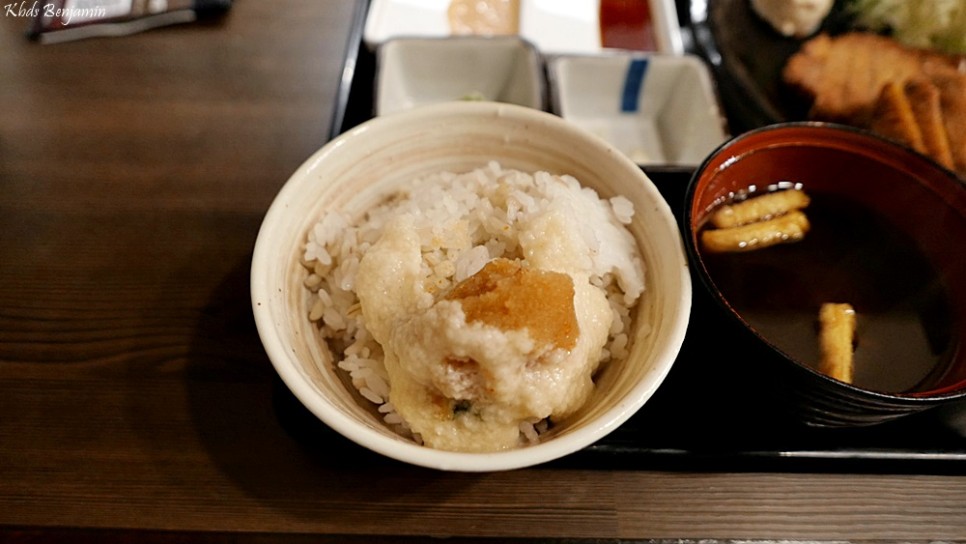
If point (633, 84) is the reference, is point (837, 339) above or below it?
below

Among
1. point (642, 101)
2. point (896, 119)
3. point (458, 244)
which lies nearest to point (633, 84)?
point (642, 101)

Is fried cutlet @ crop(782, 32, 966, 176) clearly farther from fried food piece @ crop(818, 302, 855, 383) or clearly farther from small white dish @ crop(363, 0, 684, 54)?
fried food piece @ crop(818, 302, 855, 383)

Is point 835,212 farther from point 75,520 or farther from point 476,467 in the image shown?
point 75,520

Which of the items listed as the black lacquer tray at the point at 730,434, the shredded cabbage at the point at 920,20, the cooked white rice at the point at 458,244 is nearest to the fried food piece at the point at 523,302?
the cooked white rice at the point at 458,244

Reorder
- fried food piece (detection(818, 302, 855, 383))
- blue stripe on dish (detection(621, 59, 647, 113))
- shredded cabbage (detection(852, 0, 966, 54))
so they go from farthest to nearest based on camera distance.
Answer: shredded cabbage (detection(852, 0, 966, 54)) < blue stripe on dish (detection(621, 59, 647, 113)) < fried food piece (detection(818, 302, 855, 383))

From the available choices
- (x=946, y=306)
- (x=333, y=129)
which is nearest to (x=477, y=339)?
(x=333, y=129)

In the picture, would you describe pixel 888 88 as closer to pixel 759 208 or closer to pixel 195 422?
pixel 759 208

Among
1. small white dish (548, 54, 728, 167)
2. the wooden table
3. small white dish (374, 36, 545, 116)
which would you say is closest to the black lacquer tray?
the wooden table
